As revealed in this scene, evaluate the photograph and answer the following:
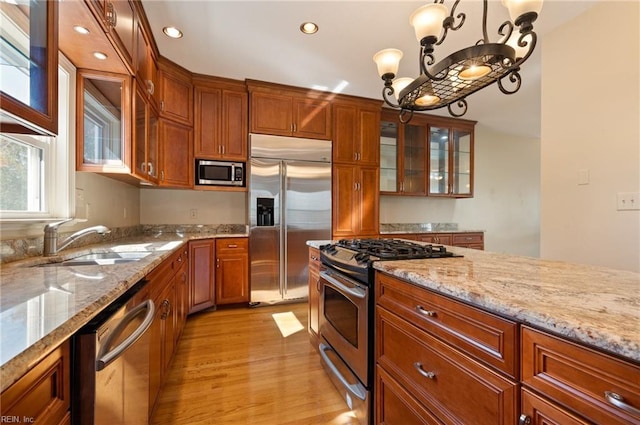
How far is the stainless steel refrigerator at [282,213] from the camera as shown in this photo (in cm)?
320

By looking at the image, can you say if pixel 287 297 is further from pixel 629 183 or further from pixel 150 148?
pixel 629 183

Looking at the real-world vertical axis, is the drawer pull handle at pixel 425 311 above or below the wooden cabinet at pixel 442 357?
above

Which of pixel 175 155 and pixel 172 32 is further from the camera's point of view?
pixel 175 155

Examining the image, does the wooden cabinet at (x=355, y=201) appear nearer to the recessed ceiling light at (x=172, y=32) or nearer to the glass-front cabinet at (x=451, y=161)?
the glass-front cabinet at (x=451, y=161)

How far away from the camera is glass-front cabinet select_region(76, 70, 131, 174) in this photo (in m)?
1.86

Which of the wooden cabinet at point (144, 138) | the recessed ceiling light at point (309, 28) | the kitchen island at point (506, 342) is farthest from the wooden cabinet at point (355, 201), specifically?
the kitchen island at point (506, 342)

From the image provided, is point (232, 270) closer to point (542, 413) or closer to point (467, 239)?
point (542, 413)

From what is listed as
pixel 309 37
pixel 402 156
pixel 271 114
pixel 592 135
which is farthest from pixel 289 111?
pixel 592 135

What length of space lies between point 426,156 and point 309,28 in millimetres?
2694

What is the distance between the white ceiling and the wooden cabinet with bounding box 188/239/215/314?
1.84 metres

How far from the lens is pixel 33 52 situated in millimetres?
984

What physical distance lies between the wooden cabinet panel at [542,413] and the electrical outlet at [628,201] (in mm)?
1957

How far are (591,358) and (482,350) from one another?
0.28 m

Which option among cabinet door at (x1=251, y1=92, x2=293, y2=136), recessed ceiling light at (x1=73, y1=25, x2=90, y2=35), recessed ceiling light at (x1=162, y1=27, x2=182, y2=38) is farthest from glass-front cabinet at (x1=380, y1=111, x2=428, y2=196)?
recessed ceiling light at (x1=73, y1=25, x2=90, y2=35)
